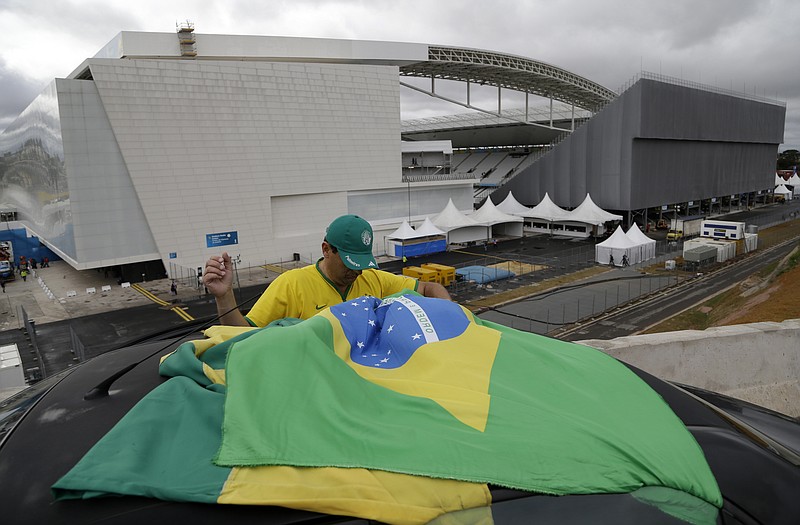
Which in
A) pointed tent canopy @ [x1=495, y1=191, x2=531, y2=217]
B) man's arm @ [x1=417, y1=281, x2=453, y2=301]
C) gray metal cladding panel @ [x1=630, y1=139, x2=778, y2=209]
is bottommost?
man's arm @ [x1=417, y1=281, x2=453, y2=301]

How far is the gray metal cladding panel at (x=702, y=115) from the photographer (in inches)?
1702

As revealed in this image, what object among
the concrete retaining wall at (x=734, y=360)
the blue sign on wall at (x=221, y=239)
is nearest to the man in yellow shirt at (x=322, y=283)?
the concrete retaining wall at (x=734, y=360)

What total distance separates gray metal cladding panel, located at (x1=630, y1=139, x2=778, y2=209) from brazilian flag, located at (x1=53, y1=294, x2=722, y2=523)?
46.4m

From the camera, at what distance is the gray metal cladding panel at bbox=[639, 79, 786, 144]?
43.2m

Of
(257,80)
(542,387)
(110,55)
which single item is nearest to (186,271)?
(257,80)

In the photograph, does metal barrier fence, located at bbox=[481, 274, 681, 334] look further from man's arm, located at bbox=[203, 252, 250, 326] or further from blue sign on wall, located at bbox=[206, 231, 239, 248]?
blue sign on wall, located at bbox=[206, 231, 239, 248]

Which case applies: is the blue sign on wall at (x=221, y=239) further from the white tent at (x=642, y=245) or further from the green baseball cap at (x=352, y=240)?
the green baseball cap at (x=352, y=240)

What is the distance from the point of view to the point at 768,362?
6574 millimetres

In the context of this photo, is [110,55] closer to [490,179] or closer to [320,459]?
[320,459]

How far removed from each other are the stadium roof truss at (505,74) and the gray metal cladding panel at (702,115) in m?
10.2

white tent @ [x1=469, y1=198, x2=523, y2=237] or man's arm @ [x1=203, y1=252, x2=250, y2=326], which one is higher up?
man's arm @ [x1=203, y1=252, x2=250, y2=326]

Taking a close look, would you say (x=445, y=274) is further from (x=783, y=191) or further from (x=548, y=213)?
(x=783, y=191)

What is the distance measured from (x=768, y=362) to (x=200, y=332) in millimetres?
6960

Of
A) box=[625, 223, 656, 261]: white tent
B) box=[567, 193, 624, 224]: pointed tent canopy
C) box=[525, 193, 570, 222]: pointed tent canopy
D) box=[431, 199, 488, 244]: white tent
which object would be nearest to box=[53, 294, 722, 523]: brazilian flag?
box=[625, 223, 656, 261]: white tent
